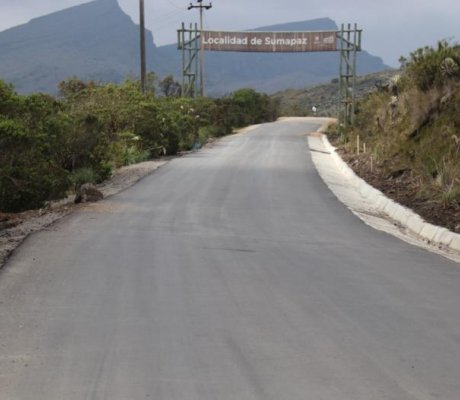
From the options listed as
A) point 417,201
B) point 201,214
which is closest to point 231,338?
point 201,214

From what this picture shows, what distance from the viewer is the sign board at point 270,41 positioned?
147ft

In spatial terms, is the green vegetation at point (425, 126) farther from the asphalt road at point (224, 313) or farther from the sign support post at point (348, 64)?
the sign support post at point (348, 64)

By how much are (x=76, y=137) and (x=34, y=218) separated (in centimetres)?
647

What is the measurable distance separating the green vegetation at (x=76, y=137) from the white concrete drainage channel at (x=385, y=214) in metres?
6.45

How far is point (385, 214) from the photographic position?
51.5 ft

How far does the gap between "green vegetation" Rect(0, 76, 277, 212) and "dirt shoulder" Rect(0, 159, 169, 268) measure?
463 mm

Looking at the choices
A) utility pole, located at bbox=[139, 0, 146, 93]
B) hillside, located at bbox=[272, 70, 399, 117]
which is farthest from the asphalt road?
hillside, located at bbox=[272, 70, 399, 117]

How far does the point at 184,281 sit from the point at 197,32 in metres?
41.4

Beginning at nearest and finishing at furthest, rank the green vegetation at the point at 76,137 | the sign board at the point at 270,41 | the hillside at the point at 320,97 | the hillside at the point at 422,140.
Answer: the green vegetation at the point at 76,137, the hillside at the point at 422,140, the sign board at the point at 270,41, the hillside at the point at 320,97

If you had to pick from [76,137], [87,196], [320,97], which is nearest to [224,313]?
[87,196]

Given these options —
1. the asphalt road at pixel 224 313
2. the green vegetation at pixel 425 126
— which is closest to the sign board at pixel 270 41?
the green vegetation at pixel 425 126

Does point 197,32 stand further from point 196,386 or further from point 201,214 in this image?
point 196,386

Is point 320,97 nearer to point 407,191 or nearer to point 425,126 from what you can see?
point 425,126

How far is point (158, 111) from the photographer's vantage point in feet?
104
